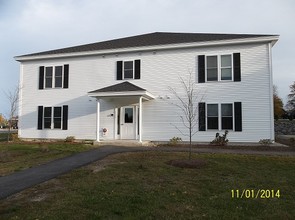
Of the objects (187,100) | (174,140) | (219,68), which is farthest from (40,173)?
(219,68)

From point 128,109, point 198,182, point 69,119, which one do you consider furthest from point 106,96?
point 198,182

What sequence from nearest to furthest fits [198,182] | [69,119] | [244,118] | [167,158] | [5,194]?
[5,194], [198,182], [167,158], [244,118], [69,119]

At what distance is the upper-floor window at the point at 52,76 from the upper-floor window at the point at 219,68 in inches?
379

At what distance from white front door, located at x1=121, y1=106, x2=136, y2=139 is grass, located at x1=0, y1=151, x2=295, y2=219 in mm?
7652

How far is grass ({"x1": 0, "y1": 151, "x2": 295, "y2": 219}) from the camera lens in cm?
459

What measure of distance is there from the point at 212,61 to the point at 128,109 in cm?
602

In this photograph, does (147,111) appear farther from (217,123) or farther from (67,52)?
(67,52)

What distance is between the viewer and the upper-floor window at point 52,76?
59.8 ft

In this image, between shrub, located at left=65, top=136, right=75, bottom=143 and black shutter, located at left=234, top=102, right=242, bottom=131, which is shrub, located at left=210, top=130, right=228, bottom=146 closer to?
black shutter, located at left=234, top=102, right=242, bottom=131

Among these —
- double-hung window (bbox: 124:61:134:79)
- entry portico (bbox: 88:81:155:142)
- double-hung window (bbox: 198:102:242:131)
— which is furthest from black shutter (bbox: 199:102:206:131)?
double-hung window (bbox: 124:61:134:79)

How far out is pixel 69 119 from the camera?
58.6 feet

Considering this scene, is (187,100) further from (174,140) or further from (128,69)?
(128,69)

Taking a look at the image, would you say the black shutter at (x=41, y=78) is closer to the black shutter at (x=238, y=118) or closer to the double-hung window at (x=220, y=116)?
the double-hung window at (x=220, y=116)
